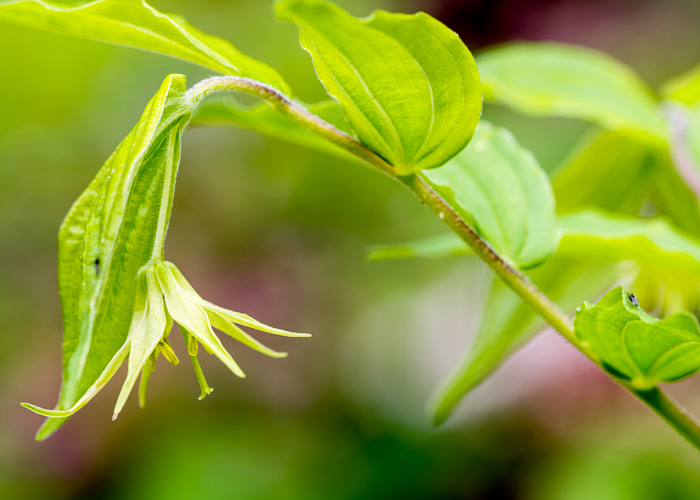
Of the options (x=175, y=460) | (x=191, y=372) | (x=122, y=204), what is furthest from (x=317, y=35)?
(x=191, y=372)

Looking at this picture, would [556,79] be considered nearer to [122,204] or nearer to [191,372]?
[122,204]

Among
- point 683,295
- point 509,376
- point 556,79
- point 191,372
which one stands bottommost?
point 509,376

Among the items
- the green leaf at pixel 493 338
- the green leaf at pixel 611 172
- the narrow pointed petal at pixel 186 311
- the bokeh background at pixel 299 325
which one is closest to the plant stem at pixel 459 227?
the narrow pointed petal at pixel 186 311

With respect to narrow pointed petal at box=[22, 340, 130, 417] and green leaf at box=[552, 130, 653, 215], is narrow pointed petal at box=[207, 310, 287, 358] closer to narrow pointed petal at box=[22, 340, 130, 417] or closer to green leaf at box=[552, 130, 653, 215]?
narrow pointed petal at box=[22, 340, 130, 417]

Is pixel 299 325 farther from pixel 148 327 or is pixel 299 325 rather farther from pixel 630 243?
pixel 148 327

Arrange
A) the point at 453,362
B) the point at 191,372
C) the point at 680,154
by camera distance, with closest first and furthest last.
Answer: the point at 680,154
the point at 191,372
the point at 453,362

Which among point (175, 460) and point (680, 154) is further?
point (175, 460)

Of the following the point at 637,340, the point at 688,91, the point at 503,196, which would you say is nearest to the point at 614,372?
the point at 637,340
